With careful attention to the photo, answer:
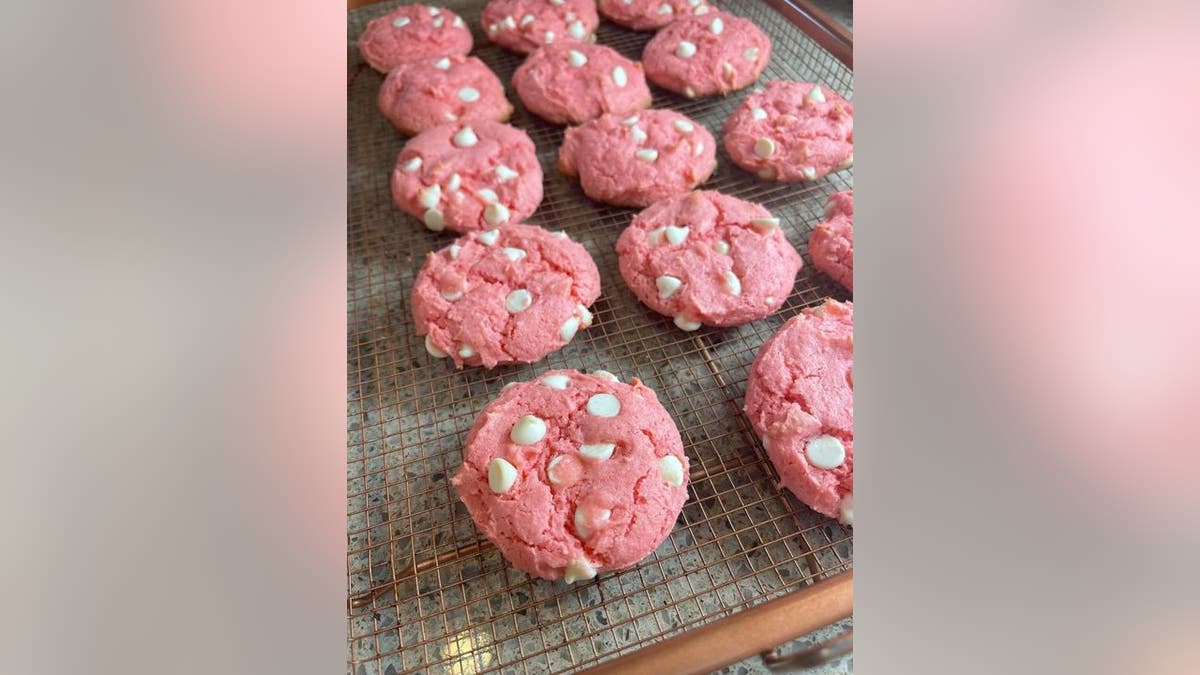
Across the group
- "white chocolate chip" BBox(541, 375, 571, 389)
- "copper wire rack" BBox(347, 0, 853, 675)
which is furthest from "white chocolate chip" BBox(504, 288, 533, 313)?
"white chocolate chip" BBox(541, 375, 571, 389)

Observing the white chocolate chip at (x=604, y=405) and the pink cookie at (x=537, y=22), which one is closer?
the white chocolate chip at (x=604, y=405)

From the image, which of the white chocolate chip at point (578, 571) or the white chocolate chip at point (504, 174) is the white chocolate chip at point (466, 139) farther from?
the white chocolate chip at point (578, 571)

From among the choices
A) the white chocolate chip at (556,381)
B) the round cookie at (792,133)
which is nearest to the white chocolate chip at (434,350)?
the white chocolate chip at (556,381)
